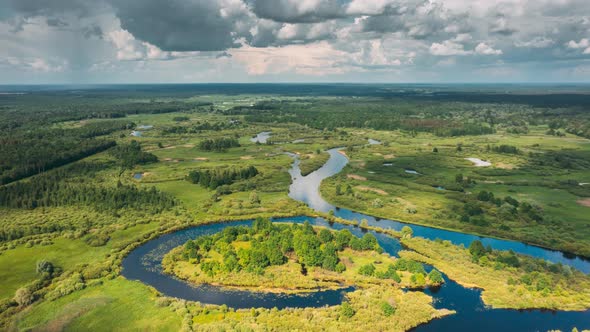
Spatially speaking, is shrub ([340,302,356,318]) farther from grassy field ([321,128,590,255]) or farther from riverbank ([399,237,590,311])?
grassy field ([321,128,590,255])

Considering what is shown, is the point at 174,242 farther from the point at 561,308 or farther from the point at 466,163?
the point at 466,163

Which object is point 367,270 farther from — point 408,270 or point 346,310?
point 346,310

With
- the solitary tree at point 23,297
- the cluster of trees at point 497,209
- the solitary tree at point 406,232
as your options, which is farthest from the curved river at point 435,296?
the solitary tree at point 23,297

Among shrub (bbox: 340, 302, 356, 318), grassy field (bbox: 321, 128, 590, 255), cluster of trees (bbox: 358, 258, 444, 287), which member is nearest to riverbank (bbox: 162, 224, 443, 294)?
cluster of trees (bbox: 358, 258, 444, 287)

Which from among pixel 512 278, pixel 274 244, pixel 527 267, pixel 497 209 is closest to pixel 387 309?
pixel 512 278

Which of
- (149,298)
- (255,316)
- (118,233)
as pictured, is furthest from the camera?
(118,233)

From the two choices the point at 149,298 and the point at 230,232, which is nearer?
the point at 149,298

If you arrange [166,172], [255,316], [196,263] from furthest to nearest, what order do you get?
[166,172], [196,263], [255,316]

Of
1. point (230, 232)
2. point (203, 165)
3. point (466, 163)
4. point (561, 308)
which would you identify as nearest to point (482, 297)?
point (561, 308)
